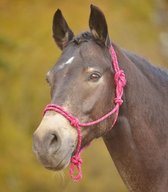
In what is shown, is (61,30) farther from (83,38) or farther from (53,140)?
(53,140)

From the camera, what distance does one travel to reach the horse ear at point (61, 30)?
6.36m

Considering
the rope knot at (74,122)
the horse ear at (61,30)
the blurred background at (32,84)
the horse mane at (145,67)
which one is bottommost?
the rope knot at (74,122)

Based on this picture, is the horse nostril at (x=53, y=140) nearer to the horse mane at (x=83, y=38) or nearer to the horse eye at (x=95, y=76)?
the horse eye at (x=95, y=76)

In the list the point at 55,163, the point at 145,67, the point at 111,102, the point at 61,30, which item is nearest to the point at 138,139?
the point at 111,102

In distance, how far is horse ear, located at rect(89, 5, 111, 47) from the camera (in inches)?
236

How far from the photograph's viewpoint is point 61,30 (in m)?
6.41

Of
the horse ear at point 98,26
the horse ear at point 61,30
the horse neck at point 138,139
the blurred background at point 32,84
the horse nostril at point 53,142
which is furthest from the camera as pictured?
the blurred background at point 32,84

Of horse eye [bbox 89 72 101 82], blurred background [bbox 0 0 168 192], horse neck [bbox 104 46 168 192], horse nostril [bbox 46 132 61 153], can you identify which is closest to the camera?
horse nostril [bbox 46 132 61 153]

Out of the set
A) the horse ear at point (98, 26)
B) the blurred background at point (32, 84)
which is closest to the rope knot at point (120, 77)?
the horse ear at point (98, 26)

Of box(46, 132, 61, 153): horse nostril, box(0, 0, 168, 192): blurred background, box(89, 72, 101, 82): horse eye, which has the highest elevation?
box(0, 0, 168, 192): blurred background

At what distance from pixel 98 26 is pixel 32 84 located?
12490mm

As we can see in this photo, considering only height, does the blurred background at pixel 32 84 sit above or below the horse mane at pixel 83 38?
above

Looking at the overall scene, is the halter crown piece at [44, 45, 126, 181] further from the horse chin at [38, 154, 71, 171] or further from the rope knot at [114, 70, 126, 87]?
the horse chin at [38, 154, 71, 171]

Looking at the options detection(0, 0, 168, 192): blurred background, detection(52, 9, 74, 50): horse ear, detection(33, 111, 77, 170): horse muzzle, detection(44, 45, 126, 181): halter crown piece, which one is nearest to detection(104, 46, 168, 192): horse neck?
detection(44, 45, 126, 181): halter crown piece
